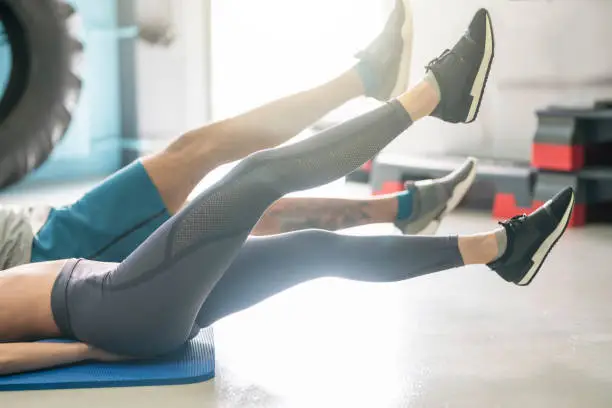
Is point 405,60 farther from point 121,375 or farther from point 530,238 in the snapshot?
point 121,375

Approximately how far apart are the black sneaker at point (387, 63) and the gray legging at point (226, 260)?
0.31m

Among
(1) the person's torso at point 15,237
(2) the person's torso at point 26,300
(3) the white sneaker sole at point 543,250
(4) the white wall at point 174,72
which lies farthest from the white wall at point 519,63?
(2) the person's torso at point 26,300

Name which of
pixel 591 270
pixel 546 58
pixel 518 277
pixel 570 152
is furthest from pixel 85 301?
pixel 546 58

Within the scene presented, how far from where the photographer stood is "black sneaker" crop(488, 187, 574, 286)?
1547 mm

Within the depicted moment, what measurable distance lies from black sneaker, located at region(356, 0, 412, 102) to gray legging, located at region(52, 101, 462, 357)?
0.31 meters

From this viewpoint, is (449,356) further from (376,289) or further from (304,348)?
(376,289)

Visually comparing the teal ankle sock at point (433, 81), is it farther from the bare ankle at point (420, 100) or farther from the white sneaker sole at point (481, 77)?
the white sneaker sole at point (481, 77)

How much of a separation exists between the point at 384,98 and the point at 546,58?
1.87m

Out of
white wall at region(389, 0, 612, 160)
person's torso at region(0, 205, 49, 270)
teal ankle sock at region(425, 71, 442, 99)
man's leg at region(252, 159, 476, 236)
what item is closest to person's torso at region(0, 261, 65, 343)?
person's torso at region(0, 205, 49, 270)

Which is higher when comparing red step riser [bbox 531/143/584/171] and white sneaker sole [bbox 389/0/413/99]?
white sneaker sole [bbox 389/0/413/99]

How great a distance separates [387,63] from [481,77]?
223 millimetres

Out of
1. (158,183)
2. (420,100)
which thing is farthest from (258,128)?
(420,100)

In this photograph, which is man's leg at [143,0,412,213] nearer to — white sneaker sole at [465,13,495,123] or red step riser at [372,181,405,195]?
white sneaker sole at [465,13,495,123]

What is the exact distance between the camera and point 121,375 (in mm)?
1343
